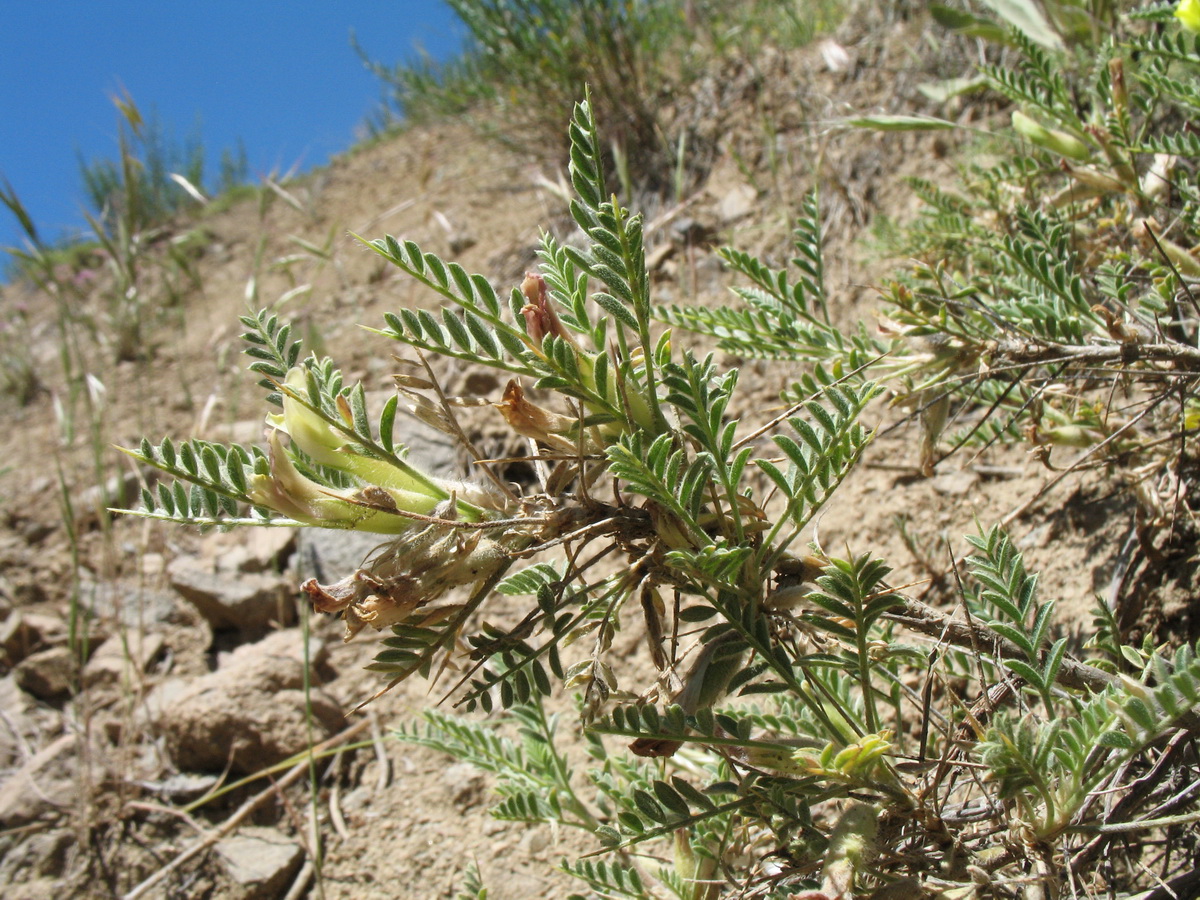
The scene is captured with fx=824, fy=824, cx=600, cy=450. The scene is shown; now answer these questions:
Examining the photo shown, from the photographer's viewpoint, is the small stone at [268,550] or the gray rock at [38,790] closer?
the gray rock at [38,790]

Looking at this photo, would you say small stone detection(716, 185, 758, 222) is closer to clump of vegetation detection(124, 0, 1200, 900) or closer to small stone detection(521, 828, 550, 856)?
clump of vegetation detection(124, 0, 1200, 900)

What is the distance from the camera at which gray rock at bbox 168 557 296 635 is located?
2.42 m

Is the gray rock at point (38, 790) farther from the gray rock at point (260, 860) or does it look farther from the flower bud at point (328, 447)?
the flower bud at point (328, 447)

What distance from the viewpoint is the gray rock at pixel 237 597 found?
2.42m

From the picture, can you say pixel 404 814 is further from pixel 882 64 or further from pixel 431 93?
pixel 431 93

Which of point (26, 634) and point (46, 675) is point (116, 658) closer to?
point (46, 675)

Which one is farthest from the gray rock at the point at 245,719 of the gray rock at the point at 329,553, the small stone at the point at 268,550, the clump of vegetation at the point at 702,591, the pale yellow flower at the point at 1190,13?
the pale yellow flower at the point at 1190,13

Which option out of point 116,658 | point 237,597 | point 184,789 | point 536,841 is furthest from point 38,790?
point 536,841

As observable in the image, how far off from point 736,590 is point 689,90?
3.53 metres

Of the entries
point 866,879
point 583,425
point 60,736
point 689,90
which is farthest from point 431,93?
point 866,879

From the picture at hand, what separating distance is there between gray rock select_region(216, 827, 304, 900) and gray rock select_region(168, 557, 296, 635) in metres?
0.69

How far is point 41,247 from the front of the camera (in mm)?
2457

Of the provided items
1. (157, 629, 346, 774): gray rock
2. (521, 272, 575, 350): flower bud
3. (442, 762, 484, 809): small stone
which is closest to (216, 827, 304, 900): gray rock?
(157, 629, 346, 774): gray rock

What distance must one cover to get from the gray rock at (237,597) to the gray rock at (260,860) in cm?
69
